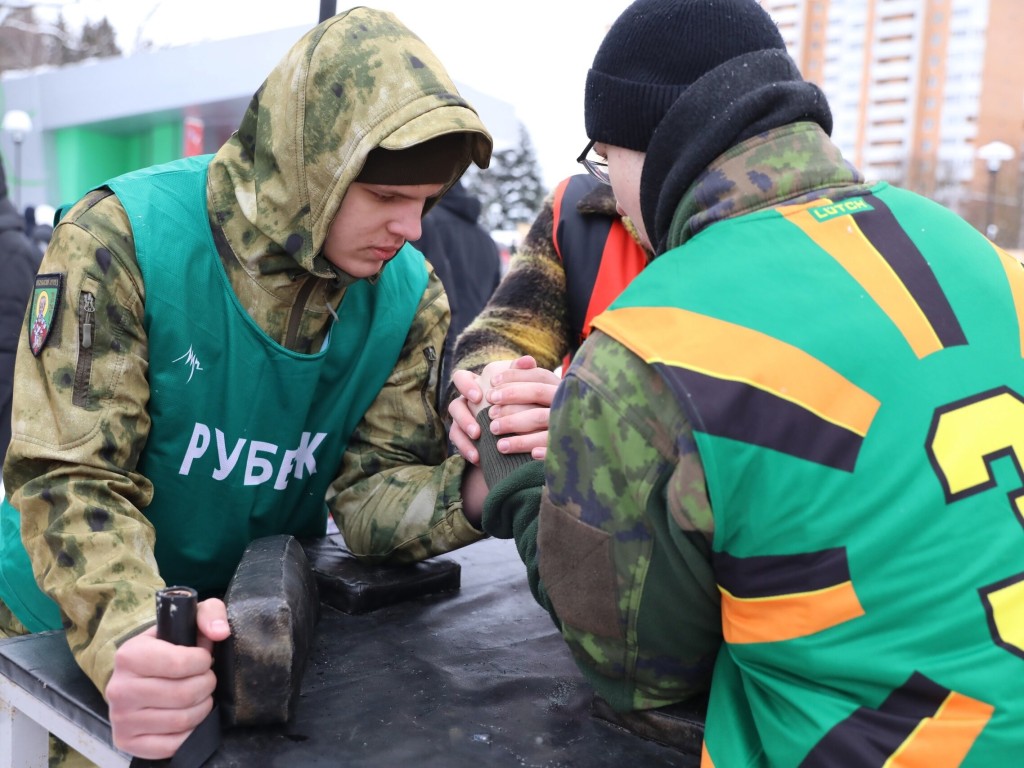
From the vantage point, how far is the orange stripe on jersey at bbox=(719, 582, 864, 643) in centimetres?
99

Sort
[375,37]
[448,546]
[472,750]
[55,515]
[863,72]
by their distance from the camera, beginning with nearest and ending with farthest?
[472,750] → [55,515] → [375,37] → [448,546] → [863,72]

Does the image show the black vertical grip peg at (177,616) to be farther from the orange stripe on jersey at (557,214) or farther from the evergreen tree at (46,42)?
the evergreen tree at (46,42)

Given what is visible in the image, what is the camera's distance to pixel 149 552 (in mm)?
1458

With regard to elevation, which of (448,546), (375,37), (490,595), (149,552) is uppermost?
(375,37)

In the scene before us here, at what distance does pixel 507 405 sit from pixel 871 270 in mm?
800

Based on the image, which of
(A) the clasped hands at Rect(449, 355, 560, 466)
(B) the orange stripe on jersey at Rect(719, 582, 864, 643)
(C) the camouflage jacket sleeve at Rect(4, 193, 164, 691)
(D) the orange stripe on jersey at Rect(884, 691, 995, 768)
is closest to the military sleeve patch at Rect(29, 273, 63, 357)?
(C) the camouflage jacket sleeve at Rect(4, 193, 164, 691)

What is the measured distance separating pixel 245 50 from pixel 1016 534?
15.2 m

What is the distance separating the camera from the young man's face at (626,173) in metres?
1.41

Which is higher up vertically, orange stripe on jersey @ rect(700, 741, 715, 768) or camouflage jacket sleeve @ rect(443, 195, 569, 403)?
camouflage jacket sleeve @ rect(443, 195, 569, 403)

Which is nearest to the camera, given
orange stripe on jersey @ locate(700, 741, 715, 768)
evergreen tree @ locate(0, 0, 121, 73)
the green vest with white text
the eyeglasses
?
orange stripe on jersey @ locate(700, 741, 715, 768)

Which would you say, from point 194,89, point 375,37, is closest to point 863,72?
point 194,89

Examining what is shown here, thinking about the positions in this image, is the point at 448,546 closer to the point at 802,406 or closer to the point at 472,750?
the point at 472,750

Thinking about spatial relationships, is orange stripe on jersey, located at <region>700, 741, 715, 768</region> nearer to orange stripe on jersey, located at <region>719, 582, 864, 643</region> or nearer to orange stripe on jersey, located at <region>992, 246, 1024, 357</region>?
orange stripe on jersey, located at <region>719, 582, 864, 643</region>

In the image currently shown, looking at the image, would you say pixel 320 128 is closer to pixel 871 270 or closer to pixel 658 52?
pixel 658 52
